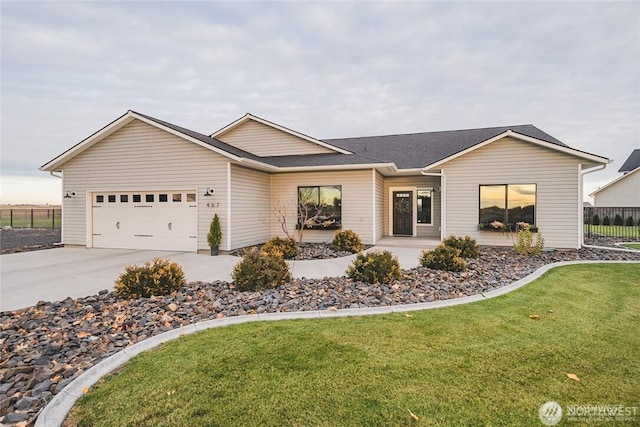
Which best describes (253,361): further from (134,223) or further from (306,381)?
(134,223)

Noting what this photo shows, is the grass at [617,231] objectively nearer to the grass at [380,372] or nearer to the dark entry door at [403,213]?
the dark entry door at [403,213]

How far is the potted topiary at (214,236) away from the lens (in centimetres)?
982

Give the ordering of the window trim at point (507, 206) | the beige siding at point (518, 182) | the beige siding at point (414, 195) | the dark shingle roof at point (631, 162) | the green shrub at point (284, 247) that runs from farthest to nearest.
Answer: the dark shingle roof at point (631, 162)
the beige siding at point (414, 195)
the window trim at point (507, 206)
the beige siding at point (518, 182)
the green shrub at point (284, 247)

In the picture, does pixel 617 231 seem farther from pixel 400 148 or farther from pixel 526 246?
pixel 400 148

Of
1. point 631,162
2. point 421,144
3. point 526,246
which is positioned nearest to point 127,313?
point 526,246

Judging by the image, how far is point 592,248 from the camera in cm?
1038

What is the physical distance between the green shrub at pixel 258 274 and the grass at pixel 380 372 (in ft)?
5.18

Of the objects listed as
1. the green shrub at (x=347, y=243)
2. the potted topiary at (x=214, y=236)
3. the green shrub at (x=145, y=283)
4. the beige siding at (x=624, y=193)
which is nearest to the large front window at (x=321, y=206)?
the green shrub at (x=347, y=243)

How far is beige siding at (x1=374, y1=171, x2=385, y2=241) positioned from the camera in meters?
12.5

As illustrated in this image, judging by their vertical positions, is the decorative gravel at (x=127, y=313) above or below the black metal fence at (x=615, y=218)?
below

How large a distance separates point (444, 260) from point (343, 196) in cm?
568

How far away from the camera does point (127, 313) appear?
4.41 meters

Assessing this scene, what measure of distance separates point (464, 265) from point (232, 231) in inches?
273

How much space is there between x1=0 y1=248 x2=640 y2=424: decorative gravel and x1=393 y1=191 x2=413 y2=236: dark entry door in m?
6.87
